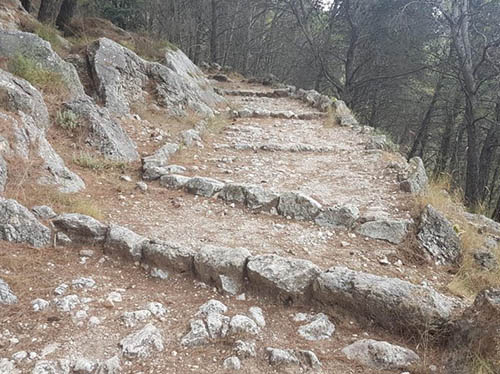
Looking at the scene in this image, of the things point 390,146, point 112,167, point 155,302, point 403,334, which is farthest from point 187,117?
point 403,334

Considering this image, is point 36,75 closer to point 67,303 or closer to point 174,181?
point 174,181

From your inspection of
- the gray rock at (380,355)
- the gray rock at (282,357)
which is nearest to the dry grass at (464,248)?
the gray rock at (380,355)

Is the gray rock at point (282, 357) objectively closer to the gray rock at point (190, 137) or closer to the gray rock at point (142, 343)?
the gray rock at point (142, 343)

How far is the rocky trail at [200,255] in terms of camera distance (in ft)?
6.35

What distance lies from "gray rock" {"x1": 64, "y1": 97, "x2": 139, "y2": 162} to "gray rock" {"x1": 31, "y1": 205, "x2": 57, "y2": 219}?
1704 millimetres

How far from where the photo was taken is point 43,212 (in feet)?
9.29

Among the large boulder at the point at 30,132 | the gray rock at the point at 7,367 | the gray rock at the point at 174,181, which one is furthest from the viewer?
the gray rock at the point at 174,181

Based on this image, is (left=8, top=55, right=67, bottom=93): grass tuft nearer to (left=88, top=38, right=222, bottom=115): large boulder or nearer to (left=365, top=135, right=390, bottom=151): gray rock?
(left=88, top=38, right=222, bottom=115): large boulder

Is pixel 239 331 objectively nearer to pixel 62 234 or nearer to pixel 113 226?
pixel 113 226

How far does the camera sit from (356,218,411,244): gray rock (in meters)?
3.40

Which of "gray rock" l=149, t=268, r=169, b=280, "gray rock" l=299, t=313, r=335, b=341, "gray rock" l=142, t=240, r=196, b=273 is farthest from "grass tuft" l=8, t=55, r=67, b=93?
"gray rock" l=299, t=313, r=335, b=341

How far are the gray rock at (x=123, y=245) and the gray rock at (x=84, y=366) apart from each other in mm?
980

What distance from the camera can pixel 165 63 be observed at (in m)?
8.71

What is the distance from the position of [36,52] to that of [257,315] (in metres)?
4.85
